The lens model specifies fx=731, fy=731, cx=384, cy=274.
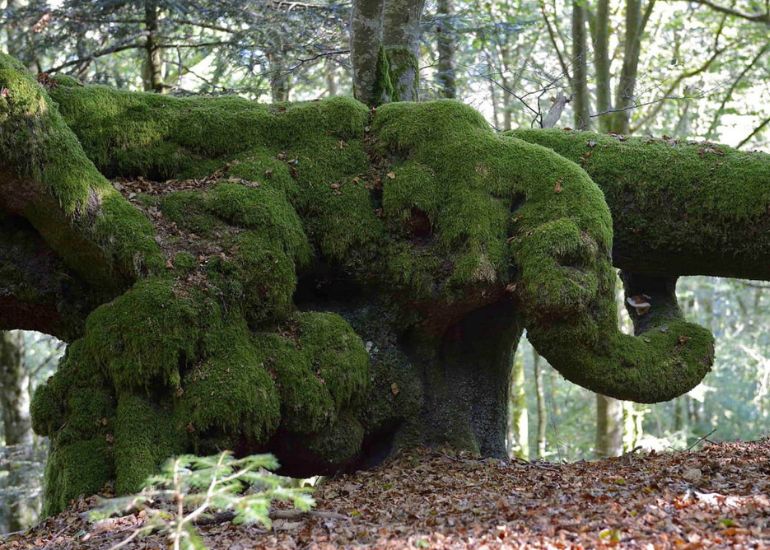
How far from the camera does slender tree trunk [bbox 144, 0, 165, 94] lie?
13250 millimetres

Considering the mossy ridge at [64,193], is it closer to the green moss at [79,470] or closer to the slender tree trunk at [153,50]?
the green moss at [79,470]

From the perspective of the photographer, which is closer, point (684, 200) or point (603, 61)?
point (684, 200)

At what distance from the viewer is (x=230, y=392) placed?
20.6ft

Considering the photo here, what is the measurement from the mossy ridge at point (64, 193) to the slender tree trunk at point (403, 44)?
177 inches

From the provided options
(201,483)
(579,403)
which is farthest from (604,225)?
(579,403)

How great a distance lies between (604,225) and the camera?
7.23 m

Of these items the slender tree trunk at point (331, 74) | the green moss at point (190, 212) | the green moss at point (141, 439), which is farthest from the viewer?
the slender tree trunk at point (331, 74)

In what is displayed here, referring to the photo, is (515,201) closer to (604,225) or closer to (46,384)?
(604,225)

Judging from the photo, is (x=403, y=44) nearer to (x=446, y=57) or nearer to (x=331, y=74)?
(x=446, y=57)

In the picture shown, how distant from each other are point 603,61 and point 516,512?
36.8 ft

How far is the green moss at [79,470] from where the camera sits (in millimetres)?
6152

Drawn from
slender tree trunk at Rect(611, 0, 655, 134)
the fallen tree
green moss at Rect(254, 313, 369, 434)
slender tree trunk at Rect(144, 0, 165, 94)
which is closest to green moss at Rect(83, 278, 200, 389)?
the fallen tree

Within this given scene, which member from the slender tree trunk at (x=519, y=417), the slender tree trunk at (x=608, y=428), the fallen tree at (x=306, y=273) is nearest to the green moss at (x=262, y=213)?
the fallen tree at (x=306, y=273)

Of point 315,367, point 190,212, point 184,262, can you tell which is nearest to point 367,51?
point 190,212
